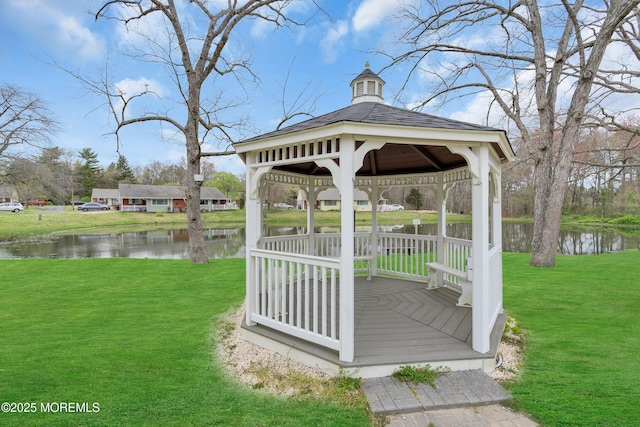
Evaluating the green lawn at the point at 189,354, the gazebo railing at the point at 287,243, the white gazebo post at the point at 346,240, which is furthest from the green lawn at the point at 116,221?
the white gazebo post at the point at 346,240

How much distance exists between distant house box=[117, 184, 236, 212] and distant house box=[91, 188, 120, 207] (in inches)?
276

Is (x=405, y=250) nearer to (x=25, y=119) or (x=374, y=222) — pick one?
(x=374, y=222)

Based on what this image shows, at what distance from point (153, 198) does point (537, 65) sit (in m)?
41.5

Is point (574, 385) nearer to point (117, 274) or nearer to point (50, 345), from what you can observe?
point (50, 345)

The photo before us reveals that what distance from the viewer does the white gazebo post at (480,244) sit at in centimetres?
329

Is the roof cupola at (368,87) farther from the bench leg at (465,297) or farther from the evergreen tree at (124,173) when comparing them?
the evergreen tree at (124,173)

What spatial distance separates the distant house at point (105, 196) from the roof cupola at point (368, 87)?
50.1 meters

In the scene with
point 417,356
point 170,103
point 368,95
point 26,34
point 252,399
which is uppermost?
point 26,34

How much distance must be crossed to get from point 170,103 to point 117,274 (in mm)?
4884

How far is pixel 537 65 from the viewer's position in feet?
29.7

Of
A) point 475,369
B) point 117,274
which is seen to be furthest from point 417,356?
point 117,274

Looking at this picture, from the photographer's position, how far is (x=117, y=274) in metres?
7.95

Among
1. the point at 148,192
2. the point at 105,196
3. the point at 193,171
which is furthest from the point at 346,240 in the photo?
the point at 105,196

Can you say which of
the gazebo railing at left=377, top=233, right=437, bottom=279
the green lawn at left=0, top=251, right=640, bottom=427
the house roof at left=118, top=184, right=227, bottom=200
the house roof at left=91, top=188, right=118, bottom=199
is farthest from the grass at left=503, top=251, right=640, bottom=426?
the house roof at left=91, top=188, right=118, bottom=199
